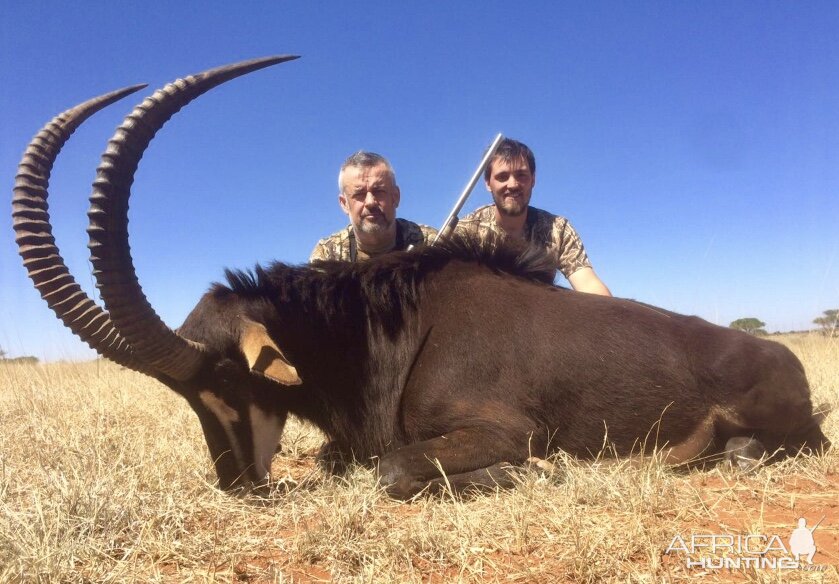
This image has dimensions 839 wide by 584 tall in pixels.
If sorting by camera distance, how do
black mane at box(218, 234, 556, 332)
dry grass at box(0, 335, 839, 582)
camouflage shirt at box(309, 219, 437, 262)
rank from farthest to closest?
camouflage shirt at box(309, 219, 437, 262) → black mane at box(218, 234, 556, 332) → dry grass at box(0, 335, 839, 582)

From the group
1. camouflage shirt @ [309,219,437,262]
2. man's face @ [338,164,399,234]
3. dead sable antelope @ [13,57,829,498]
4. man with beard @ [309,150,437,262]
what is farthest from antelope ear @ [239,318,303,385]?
camouflage shirt @ [309,219,437,262]

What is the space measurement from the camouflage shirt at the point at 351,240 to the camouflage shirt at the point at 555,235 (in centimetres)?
51

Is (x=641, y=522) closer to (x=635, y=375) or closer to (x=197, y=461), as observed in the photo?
(x=635, y=375)

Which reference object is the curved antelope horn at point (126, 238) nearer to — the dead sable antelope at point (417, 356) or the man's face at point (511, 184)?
the dead sable antelope at point (417, 356)

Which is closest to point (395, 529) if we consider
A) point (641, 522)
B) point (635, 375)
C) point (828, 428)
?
point (641, 522)

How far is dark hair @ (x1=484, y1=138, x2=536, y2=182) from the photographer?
23.9ft

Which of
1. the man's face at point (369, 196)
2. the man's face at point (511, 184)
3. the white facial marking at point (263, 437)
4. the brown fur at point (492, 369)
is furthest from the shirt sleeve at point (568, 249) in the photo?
the white facial marking at point (263, 437)

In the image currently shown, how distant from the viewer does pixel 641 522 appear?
2.57m

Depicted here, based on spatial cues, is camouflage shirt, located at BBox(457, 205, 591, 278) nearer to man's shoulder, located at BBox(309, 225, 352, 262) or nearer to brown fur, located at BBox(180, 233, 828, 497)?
man's shoulder, located at BBox(309, 225, 352, 262)

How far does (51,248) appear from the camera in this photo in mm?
3348

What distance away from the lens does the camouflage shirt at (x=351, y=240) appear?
6.90m

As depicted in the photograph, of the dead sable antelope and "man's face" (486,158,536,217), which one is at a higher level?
"man's face" (486,158,536,217)

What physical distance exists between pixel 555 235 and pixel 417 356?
12.9 ft

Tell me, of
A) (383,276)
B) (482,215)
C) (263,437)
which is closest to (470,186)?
(482,215)
